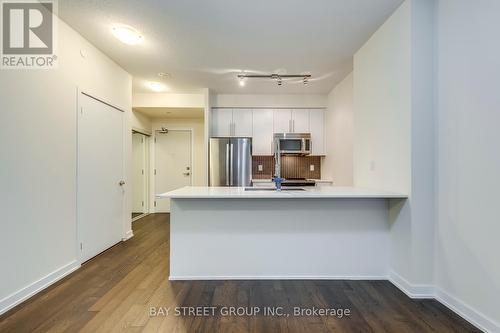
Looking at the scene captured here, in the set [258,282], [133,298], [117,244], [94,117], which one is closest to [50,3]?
[94,117]

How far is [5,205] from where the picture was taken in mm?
1970

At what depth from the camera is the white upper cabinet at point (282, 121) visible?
4.93 metres

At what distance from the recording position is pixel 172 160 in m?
5.96

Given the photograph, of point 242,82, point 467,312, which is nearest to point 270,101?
point 242,82

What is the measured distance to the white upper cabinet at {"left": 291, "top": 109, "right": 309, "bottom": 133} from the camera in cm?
494

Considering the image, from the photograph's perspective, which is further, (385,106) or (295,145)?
(295,145)

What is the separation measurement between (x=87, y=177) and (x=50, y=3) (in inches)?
70.2

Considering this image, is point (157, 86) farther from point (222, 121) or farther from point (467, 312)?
point (467, 312)

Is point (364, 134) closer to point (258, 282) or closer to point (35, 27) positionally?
point (258, 282)

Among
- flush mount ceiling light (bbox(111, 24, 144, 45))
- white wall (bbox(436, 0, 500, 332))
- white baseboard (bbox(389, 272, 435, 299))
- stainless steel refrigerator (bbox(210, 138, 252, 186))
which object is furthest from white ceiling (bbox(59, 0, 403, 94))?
white baseboard (bbox(389, 272, 435, 299))

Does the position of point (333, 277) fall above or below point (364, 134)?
below

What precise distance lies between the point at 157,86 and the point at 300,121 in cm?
279

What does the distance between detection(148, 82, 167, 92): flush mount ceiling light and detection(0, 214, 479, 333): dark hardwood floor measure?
9.94ft

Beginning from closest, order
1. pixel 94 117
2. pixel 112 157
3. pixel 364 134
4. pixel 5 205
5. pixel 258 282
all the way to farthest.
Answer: pixel 5 205 < pixel 258 282 < pixel 364 134 < pixel 94 117 < pixel 112 157
